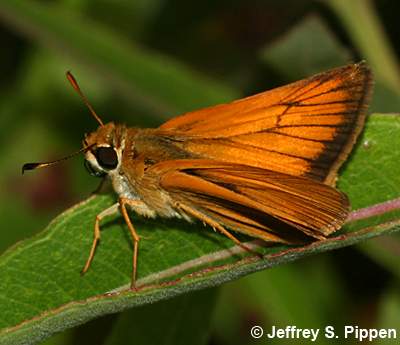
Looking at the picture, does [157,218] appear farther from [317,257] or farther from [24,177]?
[24,177]

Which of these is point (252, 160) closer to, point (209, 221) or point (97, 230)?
point (209, 221)

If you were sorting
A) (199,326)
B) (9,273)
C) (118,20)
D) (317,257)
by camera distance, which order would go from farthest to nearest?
(118,20) → (317,257) → (199,326) → (9,273)

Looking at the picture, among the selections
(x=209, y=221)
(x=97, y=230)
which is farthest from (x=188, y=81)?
(x=97, y=230)

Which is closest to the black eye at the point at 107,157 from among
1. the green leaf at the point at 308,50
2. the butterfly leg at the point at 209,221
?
the butterfly leg at the point at 209,221

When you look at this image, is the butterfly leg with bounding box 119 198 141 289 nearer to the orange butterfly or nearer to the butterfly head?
the orange butterfly

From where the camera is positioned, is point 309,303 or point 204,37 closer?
point 309,303

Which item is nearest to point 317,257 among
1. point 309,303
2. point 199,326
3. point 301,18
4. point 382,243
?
point 309,303

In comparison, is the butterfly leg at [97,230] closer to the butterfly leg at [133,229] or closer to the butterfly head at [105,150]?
the butterfly leg at [133,229]
